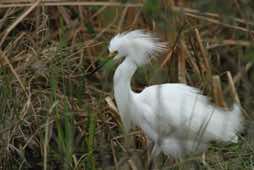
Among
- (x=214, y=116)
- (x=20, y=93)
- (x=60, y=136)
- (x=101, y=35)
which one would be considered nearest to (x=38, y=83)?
(x=20, y=93)

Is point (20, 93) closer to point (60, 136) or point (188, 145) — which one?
point (60, 136)

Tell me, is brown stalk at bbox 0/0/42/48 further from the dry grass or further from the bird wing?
the bird wing

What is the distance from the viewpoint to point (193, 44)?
3.46 m

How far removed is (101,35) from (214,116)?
1040 millimetres

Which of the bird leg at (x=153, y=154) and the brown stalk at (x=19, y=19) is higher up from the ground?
the brown stalk at (x=19, y=19)

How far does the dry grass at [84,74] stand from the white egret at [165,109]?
0.22 ft

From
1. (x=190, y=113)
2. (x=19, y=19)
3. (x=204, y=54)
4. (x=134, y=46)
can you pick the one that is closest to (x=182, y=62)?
(x=204, y=54)

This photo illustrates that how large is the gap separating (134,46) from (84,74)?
0.40 meters

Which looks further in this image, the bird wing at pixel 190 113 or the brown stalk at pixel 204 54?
the brown stalk at pixel 204 54

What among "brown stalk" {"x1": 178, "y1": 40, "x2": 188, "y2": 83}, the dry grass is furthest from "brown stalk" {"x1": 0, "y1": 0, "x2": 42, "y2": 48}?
"brown stalk" {"x1": 178, "y1": 40, "x2": 188, "y2": 83}

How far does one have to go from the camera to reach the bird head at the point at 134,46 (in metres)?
3.01

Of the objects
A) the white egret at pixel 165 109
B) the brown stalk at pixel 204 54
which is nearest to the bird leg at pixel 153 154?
the white egret at pixel 165 109

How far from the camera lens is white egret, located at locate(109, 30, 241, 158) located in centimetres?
285

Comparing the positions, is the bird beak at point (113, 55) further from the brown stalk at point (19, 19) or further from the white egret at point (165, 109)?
the brown stalk at point (19, 19)
